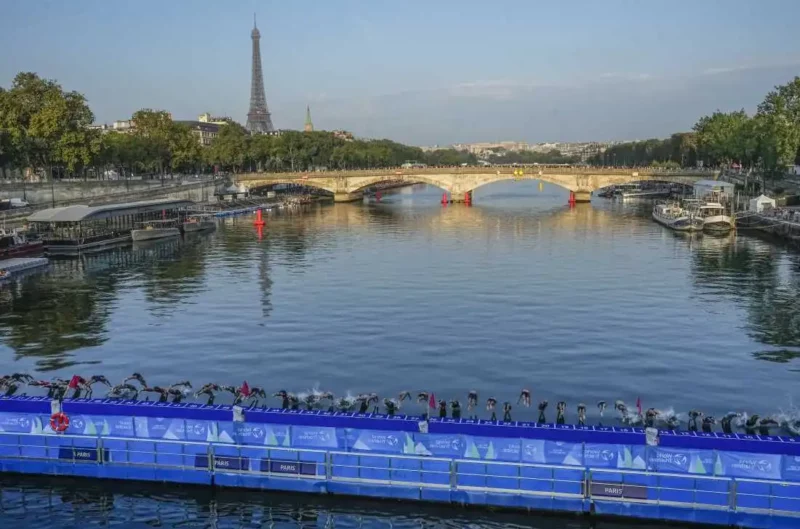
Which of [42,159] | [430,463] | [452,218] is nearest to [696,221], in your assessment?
[452,218]

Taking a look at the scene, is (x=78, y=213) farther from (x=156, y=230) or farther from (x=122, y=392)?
(x=122, y=392)

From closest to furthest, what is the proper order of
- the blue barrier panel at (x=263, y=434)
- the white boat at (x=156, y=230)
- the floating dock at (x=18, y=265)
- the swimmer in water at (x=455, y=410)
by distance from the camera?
1. the blue barrier panel at (x=263, y=434)
2. the swimmer in water at (x=455, y=410)
3. the floating dock at (x=18, y=265)
4. the white boat at (x=156, y=230)

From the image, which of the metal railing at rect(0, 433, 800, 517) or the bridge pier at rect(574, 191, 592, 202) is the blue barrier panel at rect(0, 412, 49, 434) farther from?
the bridge pier at rect(574, 191, 592, 202)

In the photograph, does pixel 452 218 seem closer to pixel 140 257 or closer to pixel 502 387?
pixel 140 257

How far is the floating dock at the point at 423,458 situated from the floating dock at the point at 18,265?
136 feet

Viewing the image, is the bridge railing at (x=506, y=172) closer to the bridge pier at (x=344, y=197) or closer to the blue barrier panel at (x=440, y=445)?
the bridge pier at (x=344, y=197)

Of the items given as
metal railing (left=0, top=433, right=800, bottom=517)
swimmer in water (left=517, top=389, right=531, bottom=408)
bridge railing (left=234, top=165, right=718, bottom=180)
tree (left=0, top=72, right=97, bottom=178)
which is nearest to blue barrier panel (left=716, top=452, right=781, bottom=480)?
metal railing (left=0, top=433, right=800, bottom=517)

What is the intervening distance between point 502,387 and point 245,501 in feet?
44.7

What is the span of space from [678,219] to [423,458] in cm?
8035

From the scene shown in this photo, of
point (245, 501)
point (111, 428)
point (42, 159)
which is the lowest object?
point (245, 501)

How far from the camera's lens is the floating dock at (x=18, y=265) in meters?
62.2

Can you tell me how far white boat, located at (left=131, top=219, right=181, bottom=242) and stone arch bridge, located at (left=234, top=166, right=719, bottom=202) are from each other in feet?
198

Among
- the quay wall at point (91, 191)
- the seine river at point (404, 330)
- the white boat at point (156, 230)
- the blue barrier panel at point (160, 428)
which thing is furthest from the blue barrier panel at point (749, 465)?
the quay wall at point (91, 191)

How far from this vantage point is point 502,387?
33.3 metres
